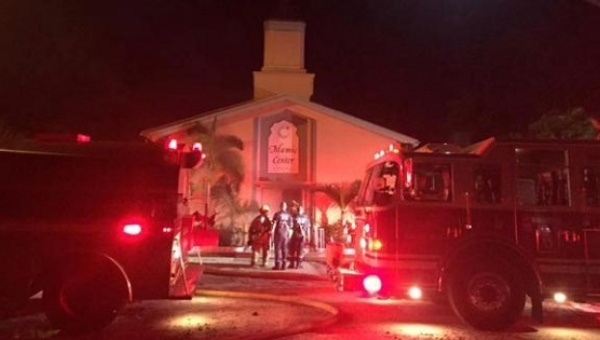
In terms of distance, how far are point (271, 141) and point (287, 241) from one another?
21.0ft

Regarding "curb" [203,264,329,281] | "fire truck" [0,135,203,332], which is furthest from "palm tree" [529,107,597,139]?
"fire truck" [0,135,203,332]

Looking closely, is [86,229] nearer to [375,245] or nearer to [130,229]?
[130,229]

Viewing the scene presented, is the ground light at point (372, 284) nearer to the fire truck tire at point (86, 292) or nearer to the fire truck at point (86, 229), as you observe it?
the fire truck at point (86, 229)

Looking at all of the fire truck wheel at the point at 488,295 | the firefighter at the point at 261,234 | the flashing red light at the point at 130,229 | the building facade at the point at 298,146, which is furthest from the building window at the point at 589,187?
the building facade at the point at 298,146

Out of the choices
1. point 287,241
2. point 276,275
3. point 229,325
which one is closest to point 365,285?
point 229,325

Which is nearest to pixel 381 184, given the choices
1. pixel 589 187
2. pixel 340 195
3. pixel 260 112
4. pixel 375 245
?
pixel 375 245

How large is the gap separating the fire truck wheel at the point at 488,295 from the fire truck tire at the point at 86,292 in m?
4.18

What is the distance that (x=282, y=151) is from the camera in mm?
20797

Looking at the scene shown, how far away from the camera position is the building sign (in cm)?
2073

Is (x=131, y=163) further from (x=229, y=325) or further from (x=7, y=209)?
(x=229, y=325)

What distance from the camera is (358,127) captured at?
20.9m

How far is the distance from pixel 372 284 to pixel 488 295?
1.49m

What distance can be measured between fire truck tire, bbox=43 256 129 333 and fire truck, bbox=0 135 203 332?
0.01m

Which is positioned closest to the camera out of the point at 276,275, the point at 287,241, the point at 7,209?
the point at 7,209
